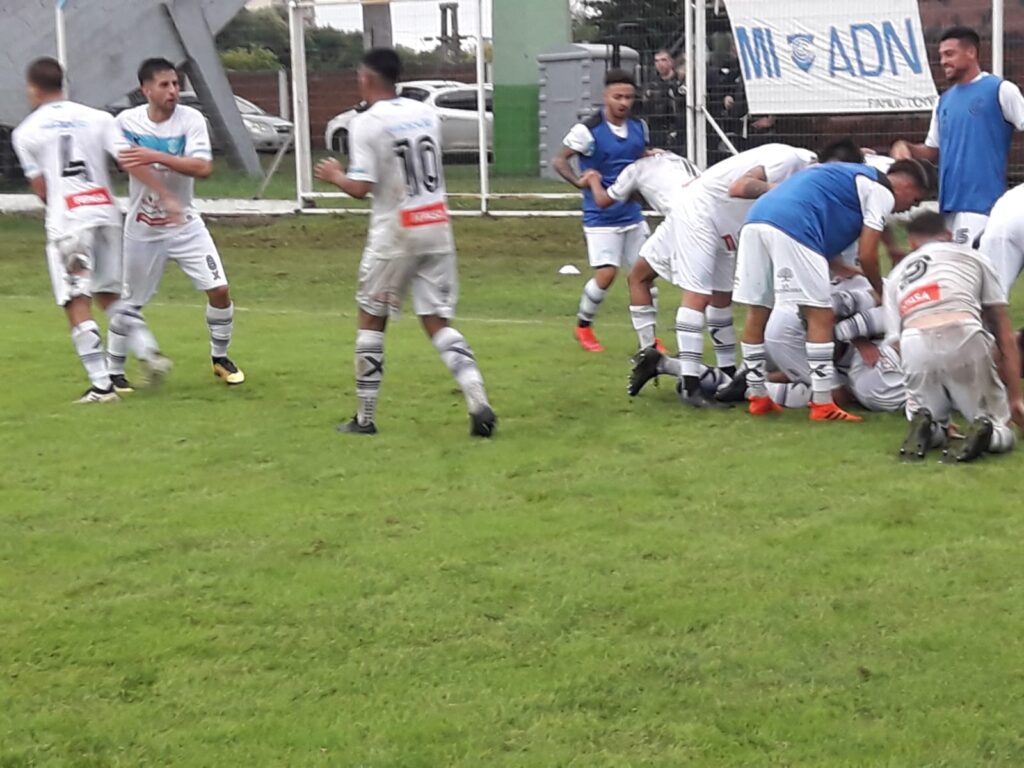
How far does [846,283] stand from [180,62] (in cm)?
1804

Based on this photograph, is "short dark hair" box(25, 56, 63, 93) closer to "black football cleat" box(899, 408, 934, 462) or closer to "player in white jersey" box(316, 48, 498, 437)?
"player in white jersey" box(316, 48, 498, 437)

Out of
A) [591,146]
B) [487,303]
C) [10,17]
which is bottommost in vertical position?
[487,303]

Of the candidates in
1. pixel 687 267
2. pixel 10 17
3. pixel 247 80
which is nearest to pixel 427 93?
pixel 247 80

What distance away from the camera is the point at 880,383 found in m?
8.66

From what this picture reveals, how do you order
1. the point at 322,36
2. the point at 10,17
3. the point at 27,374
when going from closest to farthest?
the point at 27,374 → the point at 322,36 → the point at 10,17

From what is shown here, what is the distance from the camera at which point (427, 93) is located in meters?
22.3

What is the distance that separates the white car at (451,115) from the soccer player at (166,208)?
10.2 meters

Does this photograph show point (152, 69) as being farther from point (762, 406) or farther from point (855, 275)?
point (855, 275)

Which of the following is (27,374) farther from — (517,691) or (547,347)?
(517,691)

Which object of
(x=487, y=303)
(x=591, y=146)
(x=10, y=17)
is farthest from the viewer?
(x=10, y=17)

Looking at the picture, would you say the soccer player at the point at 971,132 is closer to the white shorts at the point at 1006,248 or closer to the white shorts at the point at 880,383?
the white shorts at the point at 1006,248

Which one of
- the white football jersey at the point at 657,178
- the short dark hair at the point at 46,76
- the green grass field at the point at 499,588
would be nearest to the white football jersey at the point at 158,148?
the short dark hair at the point at 46,76

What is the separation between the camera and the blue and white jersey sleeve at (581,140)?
36.6 feet

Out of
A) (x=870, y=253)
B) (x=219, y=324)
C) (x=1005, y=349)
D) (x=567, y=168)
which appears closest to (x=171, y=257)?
(x=219, y=324)
